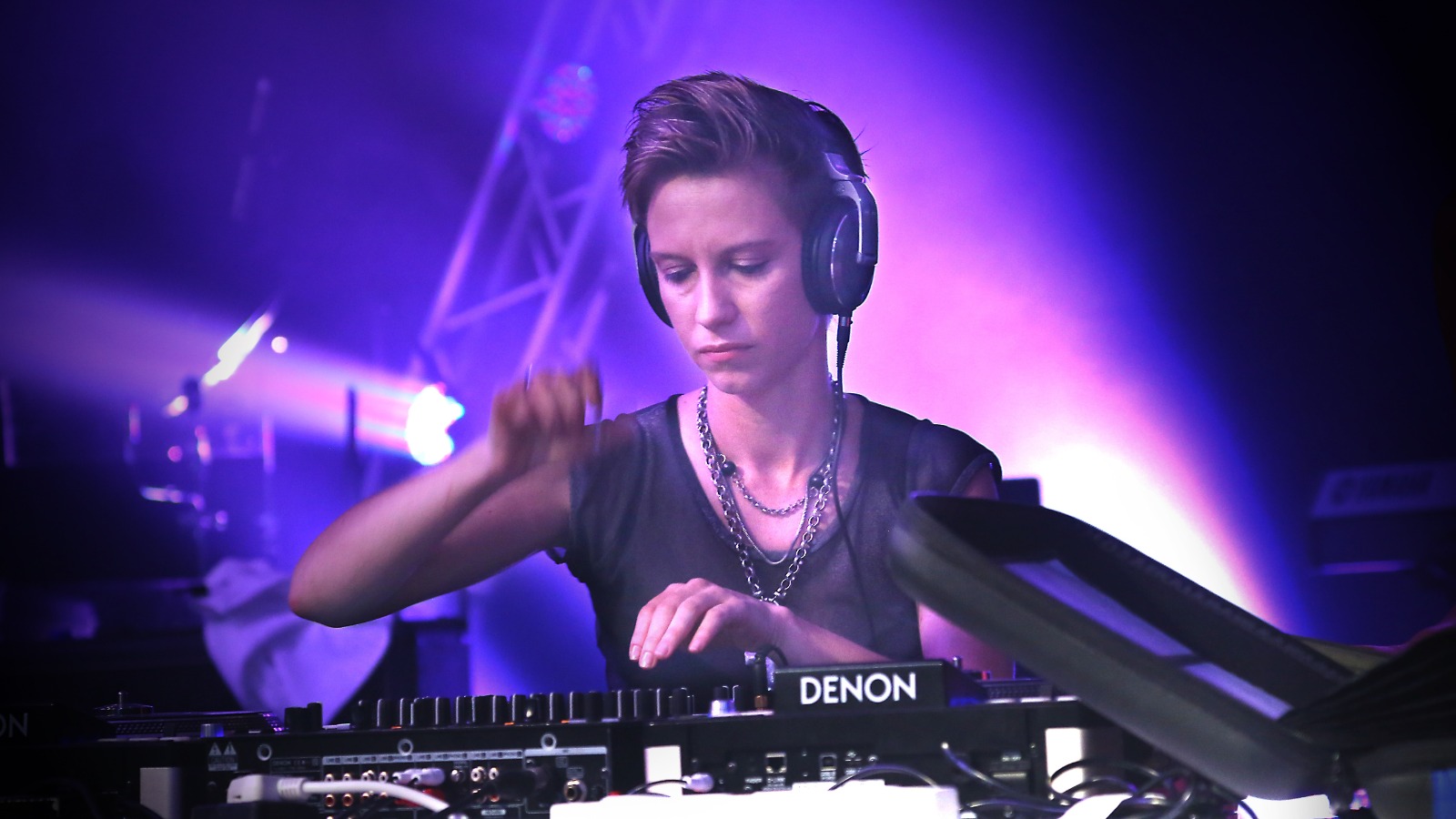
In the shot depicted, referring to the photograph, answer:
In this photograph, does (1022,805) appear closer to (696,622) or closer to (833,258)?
(696,622)

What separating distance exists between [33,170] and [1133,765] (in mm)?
3031

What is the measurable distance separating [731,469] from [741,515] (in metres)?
0.07

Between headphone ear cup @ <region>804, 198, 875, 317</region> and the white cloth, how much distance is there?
3.54ft

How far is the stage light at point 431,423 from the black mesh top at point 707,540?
0.74 metres

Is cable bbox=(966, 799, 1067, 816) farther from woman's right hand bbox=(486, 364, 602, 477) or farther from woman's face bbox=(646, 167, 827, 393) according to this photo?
woman's face bbox=(646, 167, 827, 393)

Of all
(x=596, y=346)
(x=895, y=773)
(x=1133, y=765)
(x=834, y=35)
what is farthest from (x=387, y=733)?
(x=834, y=35)

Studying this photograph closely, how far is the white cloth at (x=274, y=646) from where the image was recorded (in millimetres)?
2420

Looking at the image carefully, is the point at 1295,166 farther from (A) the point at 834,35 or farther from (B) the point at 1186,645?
(B) the point at 1186,645

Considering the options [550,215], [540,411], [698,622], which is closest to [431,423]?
[550,215]

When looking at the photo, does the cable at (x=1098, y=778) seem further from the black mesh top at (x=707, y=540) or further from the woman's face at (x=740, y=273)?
the woman's face at (x=740, y=273)

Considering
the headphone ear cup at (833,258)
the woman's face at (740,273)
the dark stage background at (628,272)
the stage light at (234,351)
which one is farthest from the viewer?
the stage light at (234,351)

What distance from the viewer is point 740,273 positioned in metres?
1.94

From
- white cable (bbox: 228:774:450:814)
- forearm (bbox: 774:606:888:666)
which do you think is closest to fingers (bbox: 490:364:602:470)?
forearm (bbox: 774:606:888:666)

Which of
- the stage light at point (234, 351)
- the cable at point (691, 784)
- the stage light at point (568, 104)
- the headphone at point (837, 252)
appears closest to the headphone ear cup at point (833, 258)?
the headphone at point (837, 252)
